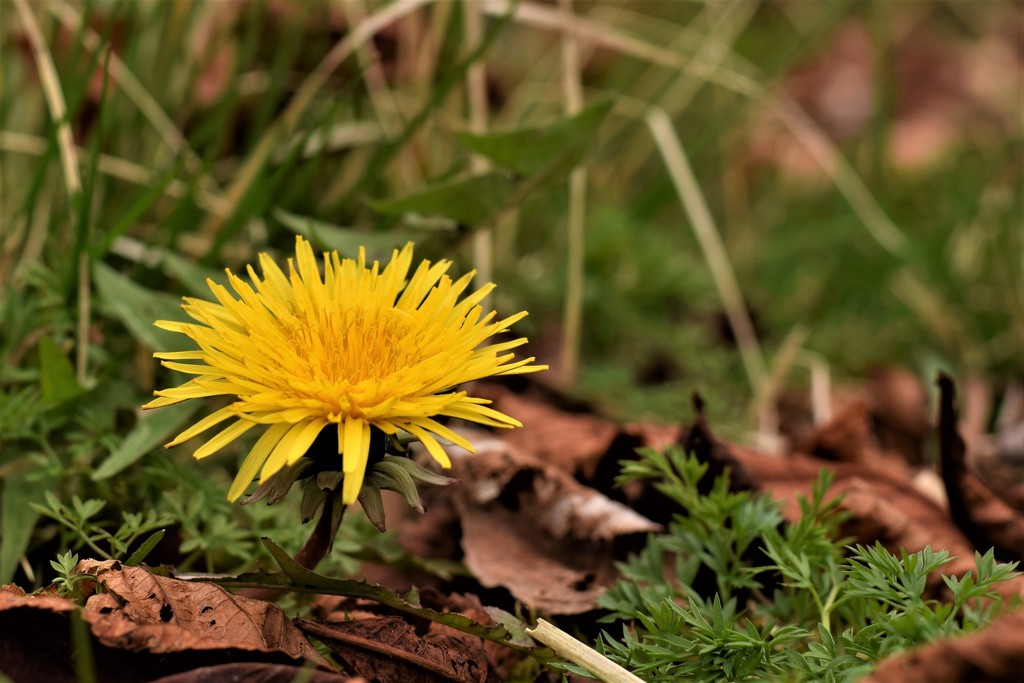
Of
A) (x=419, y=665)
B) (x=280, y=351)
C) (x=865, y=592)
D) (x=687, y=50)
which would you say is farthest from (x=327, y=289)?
(x=687, y=50)

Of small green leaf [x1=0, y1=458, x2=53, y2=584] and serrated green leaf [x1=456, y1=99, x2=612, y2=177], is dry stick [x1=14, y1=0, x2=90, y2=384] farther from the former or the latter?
serrated green leaf [x1=456, y1=99, x2=612, y2=177]

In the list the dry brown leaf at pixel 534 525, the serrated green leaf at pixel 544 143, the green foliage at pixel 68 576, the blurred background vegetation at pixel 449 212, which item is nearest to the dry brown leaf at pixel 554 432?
the dry brown leaf at pixel 534 525

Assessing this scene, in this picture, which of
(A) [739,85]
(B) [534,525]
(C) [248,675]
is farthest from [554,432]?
(A) [739,85]

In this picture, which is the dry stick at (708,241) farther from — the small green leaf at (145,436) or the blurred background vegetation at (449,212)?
the small green leaf at (145,436)

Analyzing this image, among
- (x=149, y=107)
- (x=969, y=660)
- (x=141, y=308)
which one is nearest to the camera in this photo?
(x=969, y=660)

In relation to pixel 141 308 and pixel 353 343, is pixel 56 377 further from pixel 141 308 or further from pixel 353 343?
pixel 353 343

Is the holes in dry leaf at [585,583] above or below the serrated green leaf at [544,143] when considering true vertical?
below
